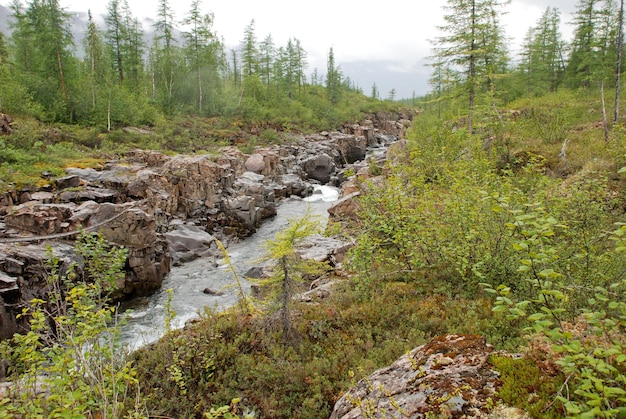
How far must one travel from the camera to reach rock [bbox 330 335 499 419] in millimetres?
3160

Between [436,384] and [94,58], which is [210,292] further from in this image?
[94,58]

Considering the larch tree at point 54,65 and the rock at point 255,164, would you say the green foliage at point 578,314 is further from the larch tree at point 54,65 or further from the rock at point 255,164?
the larch tree at point 54,65

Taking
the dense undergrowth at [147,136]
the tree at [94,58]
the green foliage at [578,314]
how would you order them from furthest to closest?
1. the tree at [94,58]
2. the dense undergrowth at [147,136]
3. the green foliage at [578,314]

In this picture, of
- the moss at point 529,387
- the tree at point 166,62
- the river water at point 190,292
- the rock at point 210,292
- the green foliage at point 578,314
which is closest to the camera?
the green foliage at point 578,314

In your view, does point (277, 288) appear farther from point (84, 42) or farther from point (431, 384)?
point (84, 42)

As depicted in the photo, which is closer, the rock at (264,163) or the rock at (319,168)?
the rock at (264,163)

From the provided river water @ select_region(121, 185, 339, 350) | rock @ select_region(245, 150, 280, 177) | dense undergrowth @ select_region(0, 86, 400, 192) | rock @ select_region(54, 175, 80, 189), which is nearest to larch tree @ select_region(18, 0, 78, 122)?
dense undergrowth @ select_region(0, 86, 400, 192)

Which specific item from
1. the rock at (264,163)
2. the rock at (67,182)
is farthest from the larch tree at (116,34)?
the rock at (67,182)

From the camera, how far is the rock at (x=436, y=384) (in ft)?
10.4

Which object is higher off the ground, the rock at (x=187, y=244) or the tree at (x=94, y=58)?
the tree at (x=94, y=58)

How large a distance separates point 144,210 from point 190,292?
4.79 metres

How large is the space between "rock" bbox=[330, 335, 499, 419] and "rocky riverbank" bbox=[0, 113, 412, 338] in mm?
4106

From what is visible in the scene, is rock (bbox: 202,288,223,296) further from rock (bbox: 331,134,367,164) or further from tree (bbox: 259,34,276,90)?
tree (bbox: 259,34,276,90)

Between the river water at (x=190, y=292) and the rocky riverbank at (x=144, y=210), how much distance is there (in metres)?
0.65
